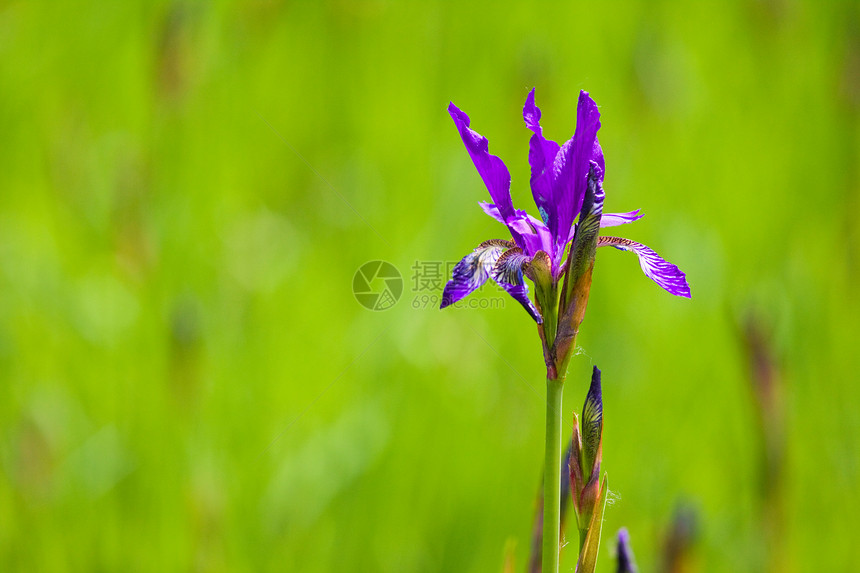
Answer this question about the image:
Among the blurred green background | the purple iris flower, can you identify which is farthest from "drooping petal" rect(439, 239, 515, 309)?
the blurred green background

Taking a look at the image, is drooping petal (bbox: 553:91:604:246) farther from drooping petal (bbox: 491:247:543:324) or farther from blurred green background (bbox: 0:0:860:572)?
blurred green background (bbox: 0:0:860:572)

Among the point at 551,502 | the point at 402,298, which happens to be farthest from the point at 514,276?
the point at 402,298

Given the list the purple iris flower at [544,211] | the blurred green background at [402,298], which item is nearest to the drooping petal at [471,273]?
the purple iris flower at [544,211]

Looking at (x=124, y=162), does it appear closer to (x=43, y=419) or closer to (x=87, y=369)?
(x=87, y=369)

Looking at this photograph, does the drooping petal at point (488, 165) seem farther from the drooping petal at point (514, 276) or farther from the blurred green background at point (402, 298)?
the blurred green background at point (402, 298)

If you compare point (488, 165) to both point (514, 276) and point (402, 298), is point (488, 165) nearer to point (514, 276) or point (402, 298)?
point (514, 276)
